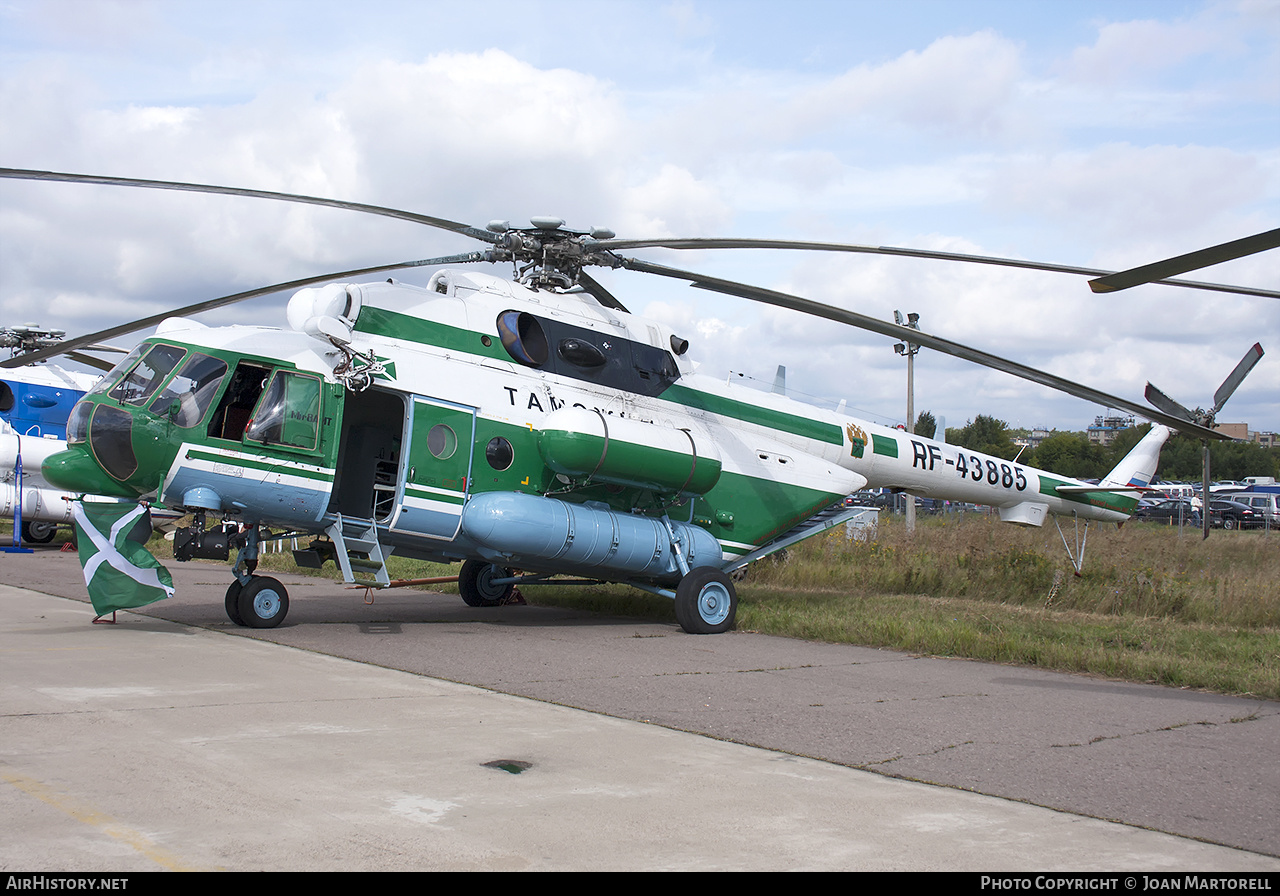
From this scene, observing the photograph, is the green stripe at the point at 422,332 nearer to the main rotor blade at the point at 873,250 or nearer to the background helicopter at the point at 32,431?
the main rotor blade at the point at 873,250

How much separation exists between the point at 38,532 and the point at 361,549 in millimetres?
18940

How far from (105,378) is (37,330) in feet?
55.7

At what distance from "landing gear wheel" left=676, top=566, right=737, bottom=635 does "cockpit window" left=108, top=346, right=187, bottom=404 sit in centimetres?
609

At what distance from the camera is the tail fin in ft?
57.6

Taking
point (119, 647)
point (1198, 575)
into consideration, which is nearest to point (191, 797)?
point (119, 647)

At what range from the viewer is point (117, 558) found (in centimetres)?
1031

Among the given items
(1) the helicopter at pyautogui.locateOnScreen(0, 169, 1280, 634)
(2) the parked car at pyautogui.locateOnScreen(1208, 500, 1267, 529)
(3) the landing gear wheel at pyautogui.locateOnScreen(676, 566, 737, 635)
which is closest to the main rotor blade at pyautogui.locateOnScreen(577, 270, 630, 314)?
(1) the helicopter at pyautogui.locateOnScreen(0, 169, 1280, 634)

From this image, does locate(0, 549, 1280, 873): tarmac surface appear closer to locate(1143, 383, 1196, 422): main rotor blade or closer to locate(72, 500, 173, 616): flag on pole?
locate(72, 500, 173, 616): flag on pole

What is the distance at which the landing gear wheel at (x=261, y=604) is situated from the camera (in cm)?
1063

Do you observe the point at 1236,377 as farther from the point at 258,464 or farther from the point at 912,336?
the point at 258,464

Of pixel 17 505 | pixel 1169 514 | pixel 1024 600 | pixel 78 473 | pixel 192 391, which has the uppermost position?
pixel 1169 514

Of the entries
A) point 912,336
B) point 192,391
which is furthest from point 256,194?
point 912,336

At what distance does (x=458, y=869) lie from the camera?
3.73 meters

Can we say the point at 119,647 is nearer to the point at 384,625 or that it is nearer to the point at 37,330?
the point at 384,625
